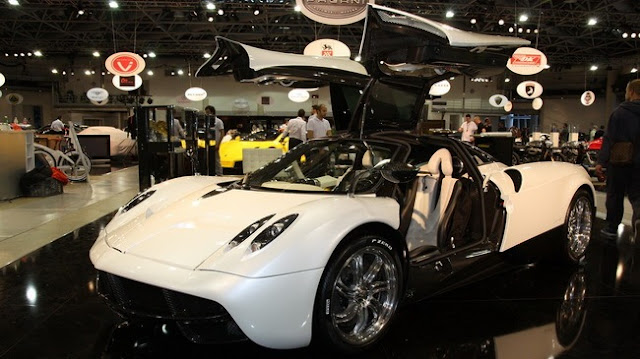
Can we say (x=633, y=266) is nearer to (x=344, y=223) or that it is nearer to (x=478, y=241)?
(x=478, y=241)

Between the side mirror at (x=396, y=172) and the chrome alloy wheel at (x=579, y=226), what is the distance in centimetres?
209

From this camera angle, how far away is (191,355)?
96.7 inches

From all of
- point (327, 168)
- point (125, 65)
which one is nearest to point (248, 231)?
point (327, 168)

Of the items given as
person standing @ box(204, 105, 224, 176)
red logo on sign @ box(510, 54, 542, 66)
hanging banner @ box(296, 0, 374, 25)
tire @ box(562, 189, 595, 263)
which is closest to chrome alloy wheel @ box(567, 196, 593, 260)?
tire @ box(562, 189, 595, 263)

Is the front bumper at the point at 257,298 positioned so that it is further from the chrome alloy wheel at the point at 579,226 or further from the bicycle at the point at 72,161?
the bicycle at the point at 72,161

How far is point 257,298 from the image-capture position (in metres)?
2.08

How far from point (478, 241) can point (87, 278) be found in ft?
9.69

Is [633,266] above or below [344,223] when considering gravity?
below

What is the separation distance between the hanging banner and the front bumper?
445cm

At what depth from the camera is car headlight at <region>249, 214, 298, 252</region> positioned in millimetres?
2223

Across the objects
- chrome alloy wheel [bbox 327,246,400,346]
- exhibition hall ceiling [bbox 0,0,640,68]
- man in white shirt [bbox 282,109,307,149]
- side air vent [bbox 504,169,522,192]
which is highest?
exhibition hall ceiling [bbox 0,0,640,68]

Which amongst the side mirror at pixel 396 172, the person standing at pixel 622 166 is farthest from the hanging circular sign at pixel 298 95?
the side mirror at pixel 396 172

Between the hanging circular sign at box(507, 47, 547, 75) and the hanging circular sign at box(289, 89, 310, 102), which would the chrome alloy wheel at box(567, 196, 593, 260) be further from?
the hanging circular sign at box(289, 89, 310, 102)

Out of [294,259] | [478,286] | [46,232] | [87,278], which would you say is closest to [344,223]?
[294,259]
